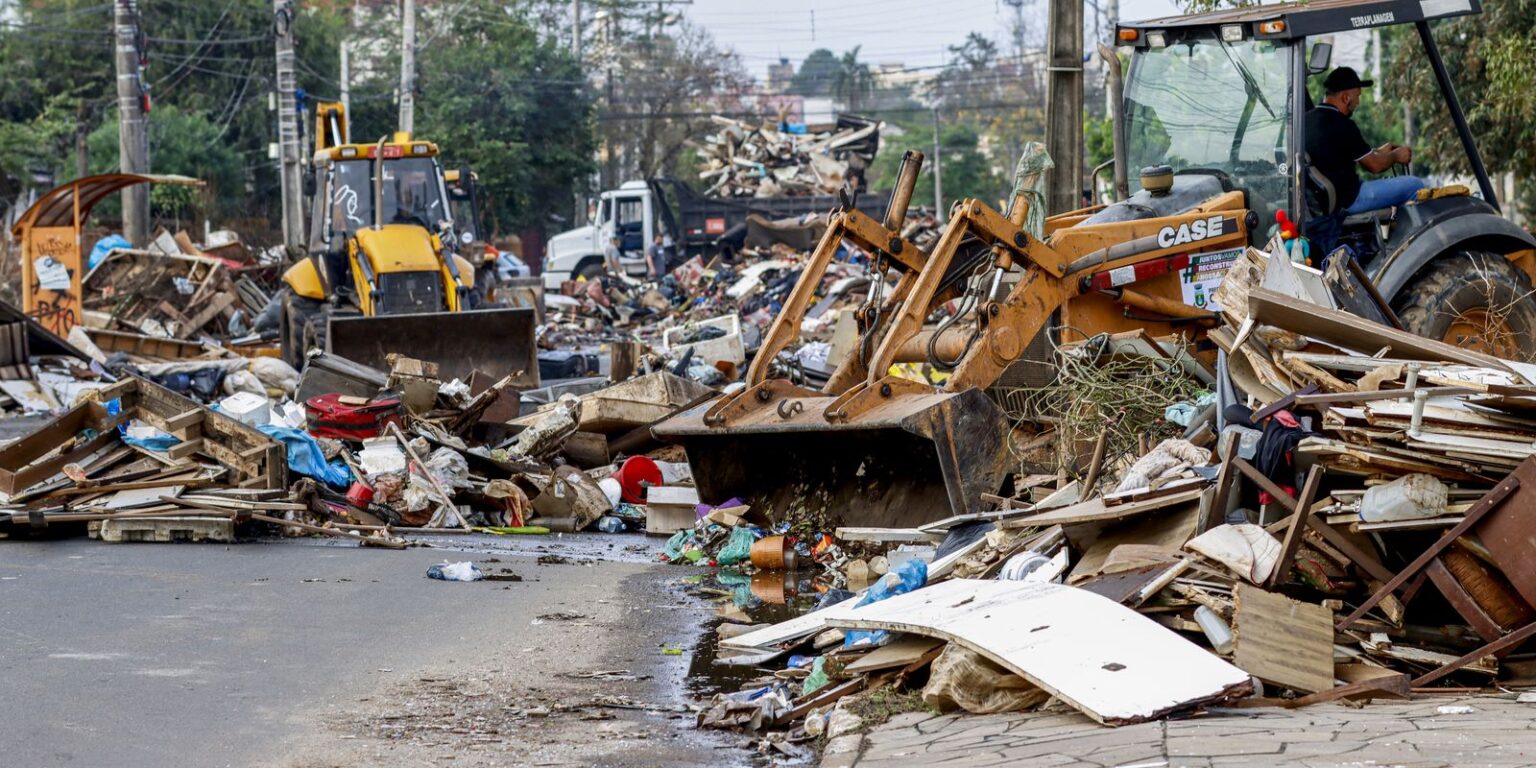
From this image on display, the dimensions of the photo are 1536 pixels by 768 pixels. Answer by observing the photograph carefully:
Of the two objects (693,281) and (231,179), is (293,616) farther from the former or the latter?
(231,179)

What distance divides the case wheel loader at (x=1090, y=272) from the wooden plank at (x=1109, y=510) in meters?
1.44

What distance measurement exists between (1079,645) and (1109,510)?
155cm

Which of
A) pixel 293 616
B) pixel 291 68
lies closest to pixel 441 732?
pixel 293 616

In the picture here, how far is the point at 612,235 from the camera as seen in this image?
4131 centimetres

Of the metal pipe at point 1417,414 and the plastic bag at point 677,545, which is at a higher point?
the metal pipe at point 1417,414

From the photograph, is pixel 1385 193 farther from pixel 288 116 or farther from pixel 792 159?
pixel 792 159

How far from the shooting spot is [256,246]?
40.2 m

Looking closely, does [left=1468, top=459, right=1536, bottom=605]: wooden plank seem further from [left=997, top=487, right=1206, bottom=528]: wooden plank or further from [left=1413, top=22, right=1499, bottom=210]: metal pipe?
[left=1413, top=22, right=1499, bottom=210]: metal pipe

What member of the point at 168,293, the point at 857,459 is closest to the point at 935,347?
the point at 857,459

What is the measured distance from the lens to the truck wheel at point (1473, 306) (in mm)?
9703

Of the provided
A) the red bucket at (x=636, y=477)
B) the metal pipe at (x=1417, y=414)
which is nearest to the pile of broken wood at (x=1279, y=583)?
the metal pipe at (x=1417, y=414)

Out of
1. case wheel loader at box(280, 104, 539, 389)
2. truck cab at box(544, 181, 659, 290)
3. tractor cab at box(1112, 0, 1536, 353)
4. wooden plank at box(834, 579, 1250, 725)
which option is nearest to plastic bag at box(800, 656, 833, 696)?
wooden plank at box(834, 579, 1250, 725)

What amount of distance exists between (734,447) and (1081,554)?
11.2 ft

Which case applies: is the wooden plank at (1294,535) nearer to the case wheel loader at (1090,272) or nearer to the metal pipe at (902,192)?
the case wheel loader at (1090,272)
